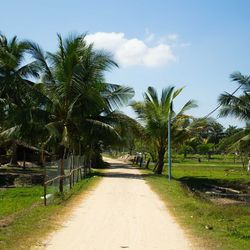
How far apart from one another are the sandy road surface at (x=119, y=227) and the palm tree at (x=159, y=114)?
15.5m

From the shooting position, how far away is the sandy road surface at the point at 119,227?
8766mm

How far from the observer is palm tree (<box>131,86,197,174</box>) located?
32156 millimetres

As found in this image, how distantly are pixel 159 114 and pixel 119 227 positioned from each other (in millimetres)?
21794

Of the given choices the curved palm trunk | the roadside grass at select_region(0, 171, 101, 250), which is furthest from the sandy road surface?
the curved palm trunk

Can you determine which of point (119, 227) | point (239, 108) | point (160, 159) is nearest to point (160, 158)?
point (160, 159)

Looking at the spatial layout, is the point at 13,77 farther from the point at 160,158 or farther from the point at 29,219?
the point at 29,219

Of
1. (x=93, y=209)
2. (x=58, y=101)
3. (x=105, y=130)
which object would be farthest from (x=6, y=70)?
(x=93, y=209)

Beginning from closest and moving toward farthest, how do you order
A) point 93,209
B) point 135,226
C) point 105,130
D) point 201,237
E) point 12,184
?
point 201,237 < point 135,226 < point 93,209 < point 12,184 < point 105,130

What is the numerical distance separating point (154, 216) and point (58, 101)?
16593mm

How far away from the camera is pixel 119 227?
1081cm

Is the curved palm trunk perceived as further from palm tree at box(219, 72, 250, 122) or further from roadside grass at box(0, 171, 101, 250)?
roadside grass at box(0, 171, 101, 250)

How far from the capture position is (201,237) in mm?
9492

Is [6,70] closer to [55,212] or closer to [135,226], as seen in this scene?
[55,212]

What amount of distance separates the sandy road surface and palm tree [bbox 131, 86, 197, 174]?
15.5m
